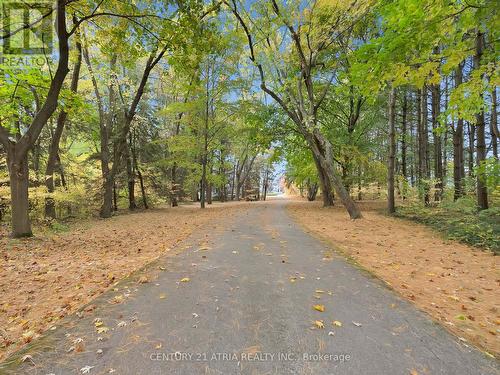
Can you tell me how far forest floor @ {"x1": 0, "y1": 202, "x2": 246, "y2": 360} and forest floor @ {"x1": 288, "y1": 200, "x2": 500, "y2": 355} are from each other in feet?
14.0

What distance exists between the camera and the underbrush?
706 cm

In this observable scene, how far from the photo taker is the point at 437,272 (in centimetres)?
514

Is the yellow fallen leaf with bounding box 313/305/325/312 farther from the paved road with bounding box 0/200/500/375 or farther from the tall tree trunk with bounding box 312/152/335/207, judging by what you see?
the tall tree trunk with bounding box 312/152/335/207

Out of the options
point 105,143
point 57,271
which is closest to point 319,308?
point 57,271

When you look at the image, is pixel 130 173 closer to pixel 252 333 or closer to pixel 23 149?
pixel 23 149

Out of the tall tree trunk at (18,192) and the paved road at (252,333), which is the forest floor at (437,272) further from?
the tall tree trunk at (18,192)

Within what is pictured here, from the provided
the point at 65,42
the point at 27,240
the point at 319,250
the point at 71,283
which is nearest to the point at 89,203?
the point at 27,240

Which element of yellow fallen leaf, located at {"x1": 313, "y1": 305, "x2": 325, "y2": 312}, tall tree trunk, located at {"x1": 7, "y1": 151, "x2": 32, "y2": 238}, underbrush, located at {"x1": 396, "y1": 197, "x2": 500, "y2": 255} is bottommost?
yellow fallen leaf, located at {"x1": 313, "y1": 305, "x2": 325, "y2": 312}

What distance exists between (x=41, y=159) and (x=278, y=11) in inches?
611

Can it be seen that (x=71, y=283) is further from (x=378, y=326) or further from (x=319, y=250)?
(x=319, y=250)

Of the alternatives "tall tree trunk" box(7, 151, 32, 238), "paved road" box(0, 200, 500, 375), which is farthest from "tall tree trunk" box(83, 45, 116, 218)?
"paved road" box(0, 200, 500, 375)

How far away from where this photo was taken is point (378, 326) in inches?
120

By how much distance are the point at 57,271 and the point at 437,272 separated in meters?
7.12

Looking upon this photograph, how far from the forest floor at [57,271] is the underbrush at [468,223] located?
7989mm
